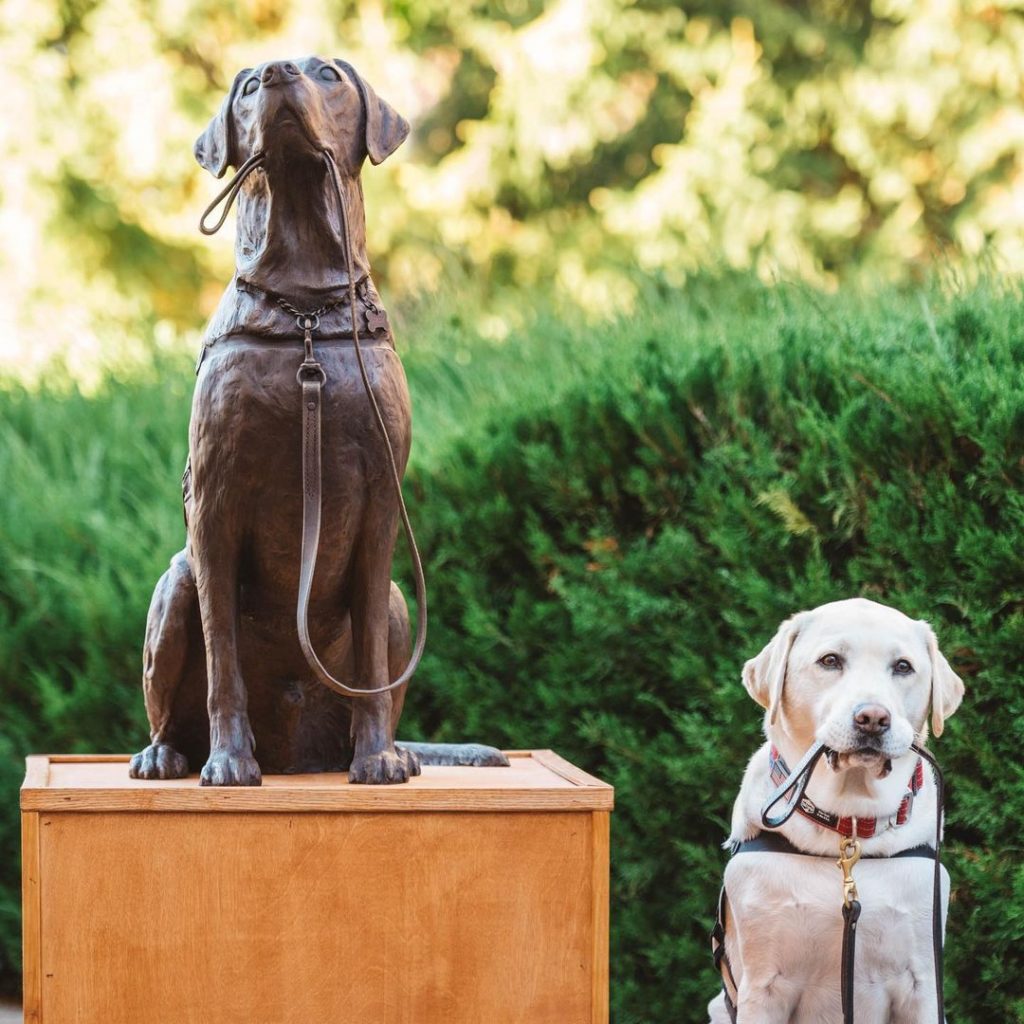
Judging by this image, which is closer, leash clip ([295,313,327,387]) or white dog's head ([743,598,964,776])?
white dog's head ([743,598,964,776])

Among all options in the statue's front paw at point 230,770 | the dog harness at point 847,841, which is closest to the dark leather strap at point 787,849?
the dog harness at point 847,841

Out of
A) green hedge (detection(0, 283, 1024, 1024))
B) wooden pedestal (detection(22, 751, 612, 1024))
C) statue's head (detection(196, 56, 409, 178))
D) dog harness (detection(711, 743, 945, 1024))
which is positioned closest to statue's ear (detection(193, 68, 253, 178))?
statue's head (detection(196, 56, 409, 178))

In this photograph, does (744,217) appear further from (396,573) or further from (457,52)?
(396,573)

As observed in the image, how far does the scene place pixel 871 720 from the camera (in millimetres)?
3010

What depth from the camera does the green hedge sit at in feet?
13.5

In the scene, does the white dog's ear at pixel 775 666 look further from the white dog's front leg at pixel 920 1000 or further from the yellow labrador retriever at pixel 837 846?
the white dog's front leg at pixel 920 1000

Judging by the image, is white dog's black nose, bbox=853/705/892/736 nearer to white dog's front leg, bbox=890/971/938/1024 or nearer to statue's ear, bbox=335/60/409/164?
white dog's front leg, bbox=890/971/938/1024

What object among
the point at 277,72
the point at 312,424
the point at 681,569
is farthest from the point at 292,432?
the point at 681,569

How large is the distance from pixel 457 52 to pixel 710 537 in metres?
12.1

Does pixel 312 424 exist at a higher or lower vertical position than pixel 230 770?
higher

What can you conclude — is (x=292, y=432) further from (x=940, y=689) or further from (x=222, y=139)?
(x=940, y=689)

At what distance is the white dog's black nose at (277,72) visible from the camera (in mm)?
3219

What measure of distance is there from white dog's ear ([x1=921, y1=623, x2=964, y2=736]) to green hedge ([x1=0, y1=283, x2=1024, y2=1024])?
853mm

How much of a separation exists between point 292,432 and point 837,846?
151cm
